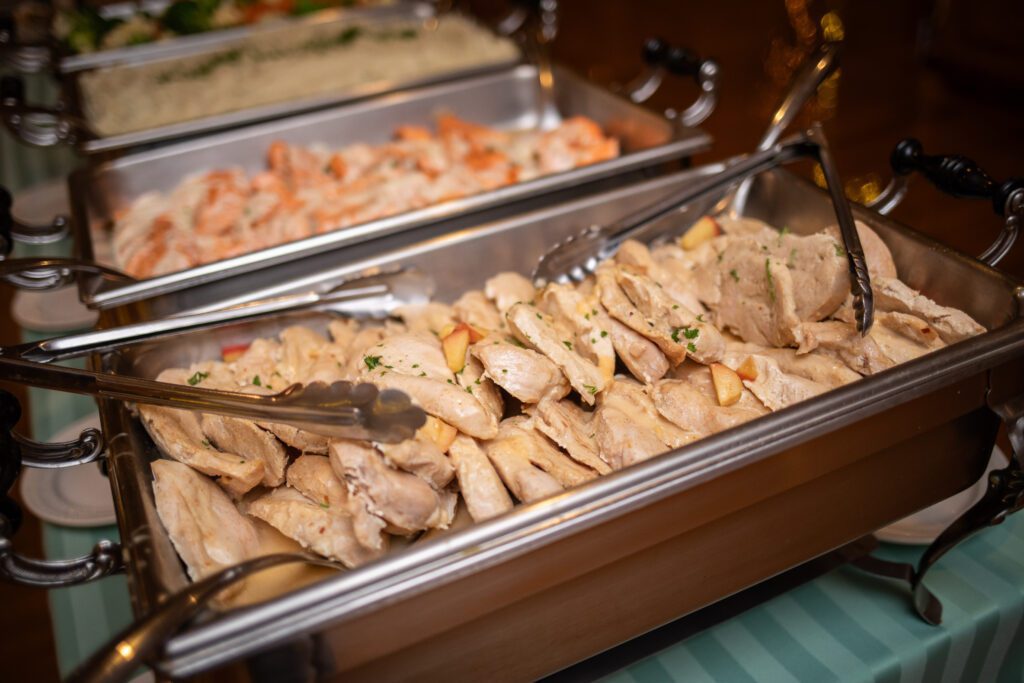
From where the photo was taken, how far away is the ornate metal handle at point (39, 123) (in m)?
2.41

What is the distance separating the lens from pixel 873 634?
1295 millimetres

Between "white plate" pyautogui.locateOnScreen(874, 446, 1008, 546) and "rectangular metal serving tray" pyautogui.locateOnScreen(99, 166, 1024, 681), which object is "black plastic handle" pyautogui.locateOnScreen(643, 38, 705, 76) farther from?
"white plate" pyautogui.locateOnScreen(874, 446, 1008, 546)

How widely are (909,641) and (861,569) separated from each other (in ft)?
0.51

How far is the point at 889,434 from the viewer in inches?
46.4

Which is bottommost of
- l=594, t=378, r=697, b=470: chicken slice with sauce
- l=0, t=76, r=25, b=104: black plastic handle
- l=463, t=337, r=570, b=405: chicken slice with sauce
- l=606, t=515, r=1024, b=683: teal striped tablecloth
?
l=606, t=515, r=1024, b=683: teal striped tablecloth

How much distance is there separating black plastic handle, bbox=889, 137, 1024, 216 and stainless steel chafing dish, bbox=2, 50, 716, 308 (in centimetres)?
64

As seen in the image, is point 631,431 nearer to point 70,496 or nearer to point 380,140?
point 70,496

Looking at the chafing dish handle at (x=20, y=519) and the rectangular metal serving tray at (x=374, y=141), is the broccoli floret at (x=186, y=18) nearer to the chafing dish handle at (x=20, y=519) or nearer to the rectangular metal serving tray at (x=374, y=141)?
the rectangular metal serving tray at (x=374, y=141)

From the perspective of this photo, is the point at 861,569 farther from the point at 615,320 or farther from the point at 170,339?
the point at 170,339

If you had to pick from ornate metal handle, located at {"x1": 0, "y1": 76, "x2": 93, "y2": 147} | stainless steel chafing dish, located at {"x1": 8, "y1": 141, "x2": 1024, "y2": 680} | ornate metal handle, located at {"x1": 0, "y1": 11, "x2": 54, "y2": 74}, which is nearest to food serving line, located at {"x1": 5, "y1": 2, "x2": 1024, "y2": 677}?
stainless steel chafing dish, located at {"x1": 8, "y1": 141, "x2": 1024, "y2": 680}

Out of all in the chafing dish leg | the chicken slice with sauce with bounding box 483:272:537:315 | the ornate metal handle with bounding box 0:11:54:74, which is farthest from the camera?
the ornate metal handle with bounding box 0:11:54:74

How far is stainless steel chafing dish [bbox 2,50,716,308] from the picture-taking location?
1.78 m

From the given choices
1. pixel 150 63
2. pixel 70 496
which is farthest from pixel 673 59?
pixel 150 63

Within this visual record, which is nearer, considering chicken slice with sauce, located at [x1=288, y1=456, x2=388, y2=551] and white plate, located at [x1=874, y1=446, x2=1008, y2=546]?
chicken slice with sauce, located at [x1=288, y1=456, x2=388, y2=551]
